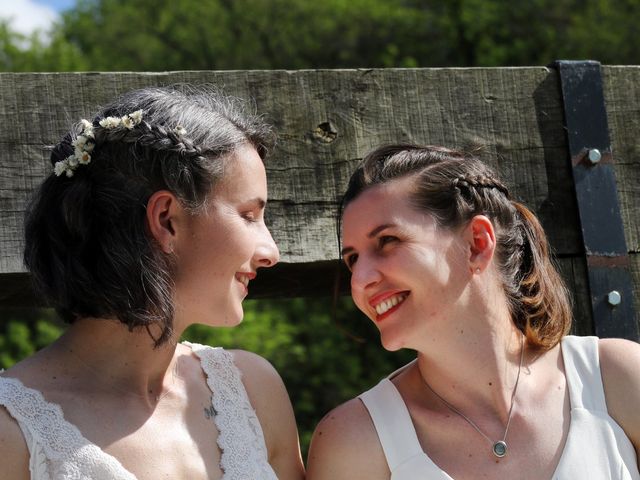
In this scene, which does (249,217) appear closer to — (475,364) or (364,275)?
(364,275)

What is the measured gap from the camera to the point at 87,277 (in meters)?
2.41

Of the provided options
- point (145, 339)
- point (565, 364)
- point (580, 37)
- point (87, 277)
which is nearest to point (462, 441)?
point (565, 364)

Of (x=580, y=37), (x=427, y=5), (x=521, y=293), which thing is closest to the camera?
(x=521, y=293)

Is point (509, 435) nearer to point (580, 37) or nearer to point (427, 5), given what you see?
point (580, 37)

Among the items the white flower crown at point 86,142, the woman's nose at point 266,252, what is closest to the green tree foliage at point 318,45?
the woman's nose at point 266,252

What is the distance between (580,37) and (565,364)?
1321 centimetres

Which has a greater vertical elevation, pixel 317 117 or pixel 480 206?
pixel 317 117

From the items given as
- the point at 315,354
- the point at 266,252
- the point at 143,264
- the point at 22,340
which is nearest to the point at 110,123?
the point at 143,264

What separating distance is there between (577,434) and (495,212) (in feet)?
2.06

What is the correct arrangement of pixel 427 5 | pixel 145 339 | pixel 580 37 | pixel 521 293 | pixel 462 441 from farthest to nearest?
pixel 427 5
pixel 580 37
pixel 521 293
pixel 462 441
pixel 145 339

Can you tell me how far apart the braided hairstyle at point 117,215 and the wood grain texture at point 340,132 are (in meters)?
0.14

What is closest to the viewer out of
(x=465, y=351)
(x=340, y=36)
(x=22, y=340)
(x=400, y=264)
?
(x=400, y=264)

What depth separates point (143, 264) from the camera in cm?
242

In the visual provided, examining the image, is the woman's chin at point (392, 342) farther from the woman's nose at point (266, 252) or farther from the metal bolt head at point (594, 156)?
the metal bolt head at point (594, 156)
